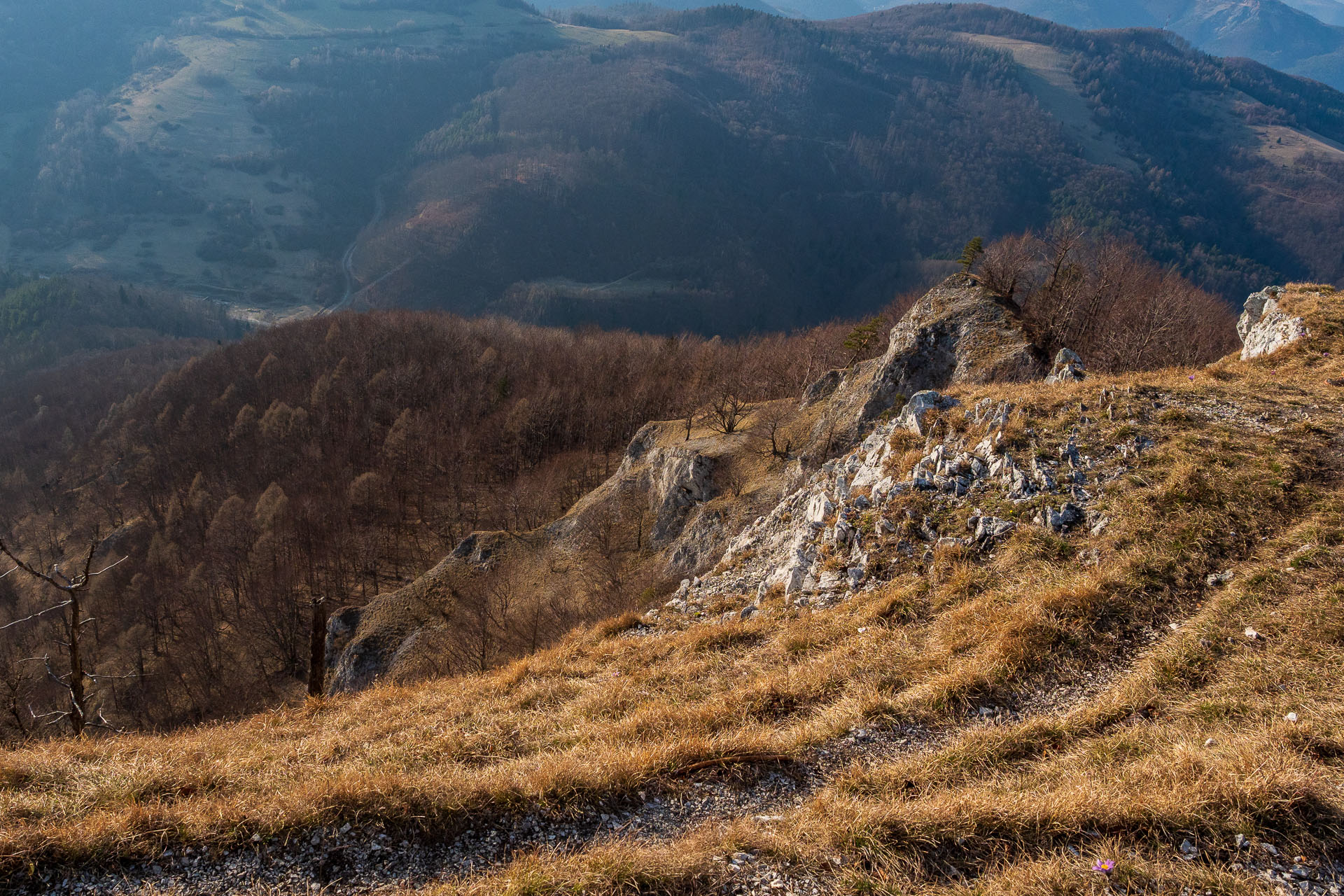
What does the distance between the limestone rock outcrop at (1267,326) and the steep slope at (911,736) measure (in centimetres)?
855

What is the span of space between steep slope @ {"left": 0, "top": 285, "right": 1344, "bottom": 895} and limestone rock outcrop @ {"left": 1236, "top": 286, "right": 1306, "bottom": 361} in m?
8.55

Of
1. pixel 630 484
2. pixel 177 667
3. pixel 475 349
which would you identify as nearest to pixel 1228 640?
pixel 630 484

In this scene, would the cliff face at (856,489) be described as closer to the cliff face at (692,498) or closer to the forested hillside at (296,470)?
the cliff face at (692,498)

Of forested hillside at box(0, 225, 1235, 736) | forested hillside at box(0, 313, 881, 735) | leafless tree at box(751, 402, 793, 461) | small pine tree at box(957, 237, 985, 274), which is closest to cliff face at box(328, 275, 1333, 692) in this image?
leafless tree at box(751, 402, 793, 461)

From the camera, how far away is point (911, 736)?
9.00 metres

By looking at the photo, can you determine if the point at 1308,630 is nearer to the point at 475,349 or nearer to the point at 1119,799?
the point at 1119,799

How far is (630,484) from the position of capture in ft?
188

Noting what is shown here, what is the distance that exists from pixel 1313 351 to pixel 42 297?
271694mm

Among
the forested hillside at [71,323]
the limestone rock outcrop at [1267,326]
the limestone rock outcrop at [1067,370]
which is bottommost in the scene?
the forested hillside at [71,323]

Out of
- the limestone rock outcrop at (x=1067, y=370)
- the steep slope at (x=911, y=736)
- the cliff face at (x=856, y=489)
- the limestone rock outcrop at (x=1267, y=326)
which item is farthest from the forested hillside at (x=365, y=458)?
the limestone rock outcrop at (x=1067, y=370)

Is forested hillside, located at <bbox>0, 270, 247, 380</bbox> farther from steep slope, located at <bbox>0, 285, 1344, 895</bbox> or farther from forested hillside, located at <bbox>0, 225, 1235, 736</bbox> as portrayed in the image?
steep slope, located at <bbox>0, 285, 1344, 895</bbox>

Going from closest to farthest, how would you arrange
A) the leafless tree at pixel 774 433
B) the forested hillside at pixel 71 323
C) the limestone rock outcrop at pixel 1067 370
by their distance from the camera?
1. the limestone rock outcrop at pixel 1067 370
2. the leafless tree at pixel 774 433
3. the forested hillside at pixel 71 323

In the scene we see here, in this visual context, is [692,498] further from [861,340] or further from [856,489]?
[856,489]

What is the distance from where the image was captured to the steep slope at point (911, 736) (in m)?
6.56
